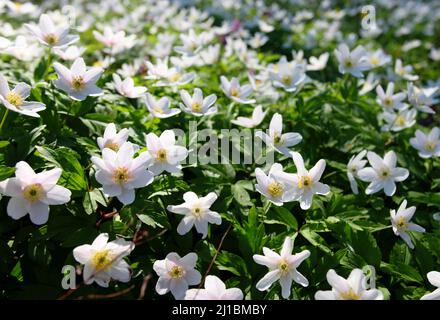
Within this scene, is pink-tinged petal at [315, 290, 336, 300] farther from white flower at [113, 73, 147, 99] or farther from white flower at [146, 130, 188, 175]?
white flower at [113, 73, 147, 99]

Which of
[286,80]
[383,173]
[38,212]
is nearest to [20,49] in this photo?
[38,212]

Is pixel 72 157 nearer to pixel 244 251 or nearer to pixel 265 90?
pixel 244 251

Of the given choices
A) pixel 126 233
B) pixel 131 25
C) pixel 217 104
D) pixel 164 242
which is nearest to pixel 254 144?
pixel 217 104

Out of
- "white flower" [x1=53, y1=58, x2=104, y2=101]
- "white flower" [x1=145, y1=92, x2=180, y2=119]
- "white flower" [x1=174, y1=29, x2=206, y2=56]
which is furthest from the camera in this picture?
"white flower" [x1=174, y1=29, x2=206, y2=56]

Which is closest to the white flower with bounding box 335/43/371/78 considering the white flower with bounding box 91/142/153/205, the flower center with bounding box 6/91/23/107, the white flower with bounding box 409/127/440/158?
the white flower with bounding box 409/127/440/158

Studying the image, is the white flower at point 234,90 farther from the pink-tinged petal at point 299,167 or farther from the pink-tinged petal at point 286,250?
the pink-tinged petal at point 286,250

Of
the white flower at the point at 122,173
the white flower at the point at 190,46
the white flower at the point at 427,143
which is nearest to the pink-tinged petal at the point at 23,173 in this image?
the white flower at the point at 122,173
